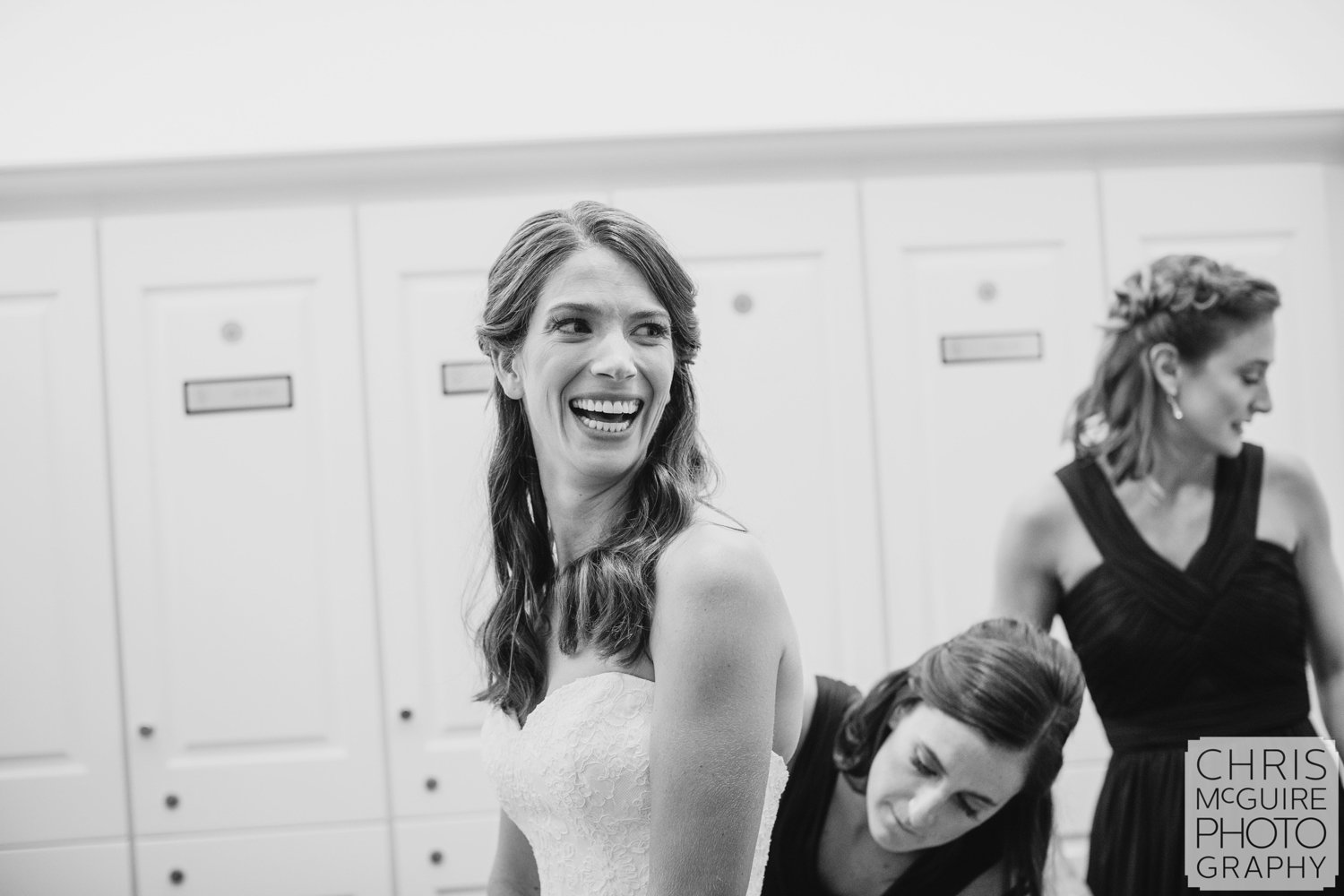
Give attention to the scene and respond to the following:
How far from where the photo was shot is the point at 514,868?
1.32 metres

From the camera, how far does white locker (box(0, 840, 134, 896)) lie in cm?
228

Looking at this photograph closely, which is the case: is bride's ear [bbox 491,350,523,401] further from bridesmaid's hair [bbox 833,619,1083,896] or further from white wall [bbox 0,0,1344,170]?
white wall [bbox 0,0,1344,170]

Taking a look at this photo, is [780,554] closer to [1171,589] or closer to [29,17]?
[1171,589]

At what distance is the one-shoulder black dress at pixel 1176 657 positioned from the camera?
62.4 inches

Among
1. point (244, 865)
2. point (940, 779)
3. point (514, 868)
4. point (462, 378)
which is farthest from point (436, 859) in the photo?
point (940, 779)

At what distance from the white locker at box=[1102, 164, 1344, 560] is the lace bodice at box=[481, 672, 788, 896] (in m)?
1.80

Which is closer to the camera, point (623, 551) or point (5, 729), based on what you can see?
point (623, 551)

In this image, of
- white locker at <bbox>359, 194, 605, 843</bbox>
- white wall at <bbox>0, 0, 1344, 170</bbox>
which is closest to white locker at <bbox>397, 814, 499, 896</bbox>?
white locker at <bbox>359, 194, 605, 843</bbox>

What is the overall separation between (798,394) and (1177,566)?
93 centimetres

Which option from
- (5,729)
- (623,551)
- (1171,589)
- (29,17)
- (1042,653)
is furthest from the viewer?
(29,17)

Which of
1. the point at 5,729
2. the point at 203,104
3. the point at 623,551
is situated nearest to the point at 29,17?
the point at 203,104

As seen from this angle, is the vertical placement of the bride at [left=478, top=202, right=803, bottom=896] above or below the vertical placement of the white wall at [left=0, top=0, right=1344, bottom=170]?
below

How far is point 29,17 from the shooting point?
2.45 m

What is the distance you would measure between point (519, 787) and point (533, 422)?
0.36 metres
